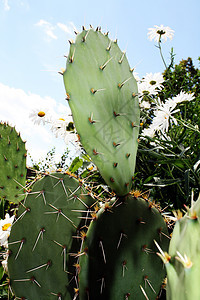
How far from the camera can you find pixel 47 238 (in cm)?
97

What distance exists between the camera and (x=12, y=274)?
1.01 metres

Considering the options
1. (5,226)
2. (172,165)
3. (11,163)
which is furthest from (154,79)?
(5,226)

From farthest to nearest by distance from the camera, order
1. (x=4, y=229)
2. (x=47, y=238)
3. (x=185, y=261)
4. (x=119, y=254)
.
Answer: (x=4, y=229) → (x=47, y=238) → (x=119, y=254) → (x=185, y=261)

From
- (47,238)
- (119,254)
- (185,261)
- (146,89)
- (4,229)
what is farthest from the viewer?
(146,89)

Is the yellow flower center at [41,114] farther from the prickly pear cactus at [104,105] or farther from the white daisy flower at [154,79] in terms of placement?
the prickly pear cactus at [104,105]

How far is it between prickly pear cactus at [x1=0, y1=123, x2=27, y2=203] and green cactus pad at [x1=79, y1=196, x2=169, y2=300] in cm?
67

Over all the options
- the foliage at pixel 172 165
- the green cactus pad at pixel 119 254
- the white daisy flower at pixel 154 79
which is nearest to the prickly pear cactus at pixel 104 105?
the green cactus pad at pixel 119 254

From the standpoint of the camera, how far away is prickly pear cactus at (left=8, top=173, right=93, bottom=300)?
3.16 ft

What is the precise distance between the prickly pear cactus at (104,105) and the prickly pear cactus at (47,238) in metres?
0.21

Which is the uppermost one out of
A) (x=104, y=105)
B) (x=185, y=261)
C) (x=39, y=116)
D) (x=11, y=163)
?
(x=39, y=116)

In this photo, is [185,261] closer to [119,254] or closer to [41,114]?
[119,254]

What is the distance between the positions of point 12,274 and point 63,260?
18 centimetres

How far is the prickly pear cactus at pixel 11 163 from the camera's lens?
143 cm

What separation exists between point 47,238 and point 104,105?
17.3 inches
